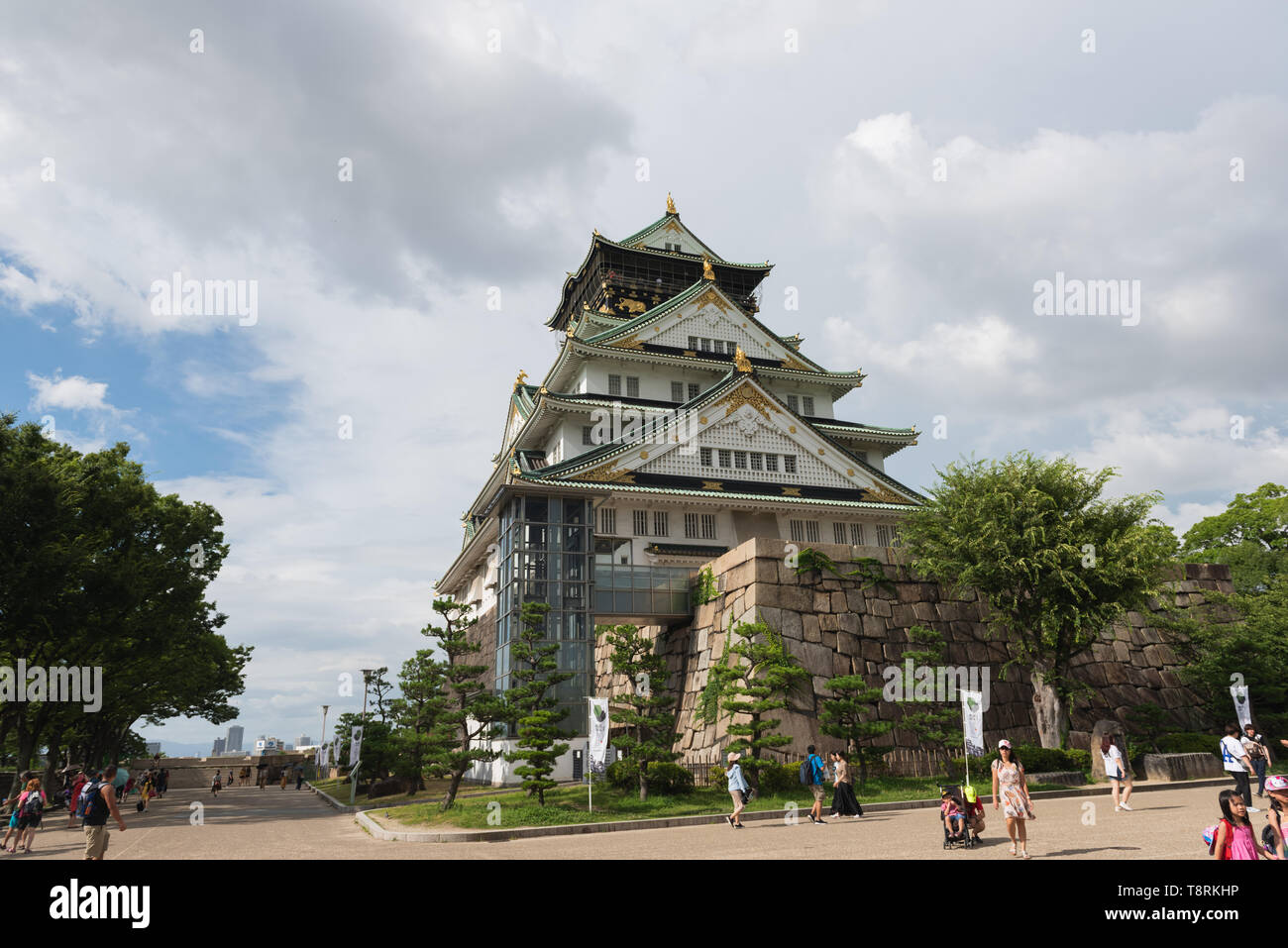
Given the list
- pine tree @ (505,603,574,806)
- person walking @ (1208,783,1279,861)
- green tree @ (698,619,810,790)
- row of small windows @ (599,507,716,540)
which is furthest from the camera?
row of small windows @ (599,507,716,540)

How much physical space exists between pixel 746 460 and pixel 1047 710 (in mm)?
15823

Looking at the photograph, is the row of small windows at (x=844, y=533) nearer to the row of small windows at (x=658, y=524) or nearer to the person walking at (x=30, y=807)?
the row of small windows at (x=658, y=524)

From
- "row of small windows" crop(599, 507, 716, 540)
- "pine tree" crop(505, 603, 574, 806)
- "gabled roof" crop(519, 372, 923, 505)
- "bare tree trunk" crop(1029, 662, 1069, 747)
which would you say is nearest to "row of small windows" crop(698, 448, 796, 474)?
"gabled roof" crop(519, 372, 923, 505)

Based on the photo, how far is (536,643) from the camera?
27.6 m

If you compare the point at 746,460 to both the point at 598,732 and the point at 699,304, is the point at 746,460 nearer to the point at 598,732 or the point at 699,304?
the point at 699,304

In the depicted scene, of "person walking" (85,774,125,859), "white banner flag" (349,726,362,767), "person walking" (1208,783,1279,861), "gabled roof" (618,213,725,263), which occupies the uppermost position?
"gabled roof" (618,213,725,263)

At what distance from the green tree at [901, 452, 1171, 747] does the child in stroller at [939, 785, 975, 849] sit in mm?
12135

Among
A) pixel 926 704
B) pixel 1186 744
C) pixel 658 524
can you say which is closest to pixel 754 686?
pixel 926 704

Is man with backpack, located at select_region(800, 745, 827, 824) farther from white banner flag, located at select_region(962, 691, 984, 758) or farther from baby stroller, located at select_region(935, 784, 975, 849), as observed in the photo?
baby stroller, located at select_region(935, 784, 975, 849)

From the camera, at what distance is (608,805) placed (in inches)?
767

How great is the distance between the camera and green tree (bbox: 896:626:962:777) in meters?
22.8

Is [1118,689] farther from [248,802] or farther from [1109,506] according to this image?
[248,802]

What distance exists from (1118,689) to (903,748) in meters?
10.1

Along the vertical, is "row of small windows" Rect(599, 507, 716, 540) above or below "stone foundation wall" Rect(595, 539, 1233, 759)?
above
